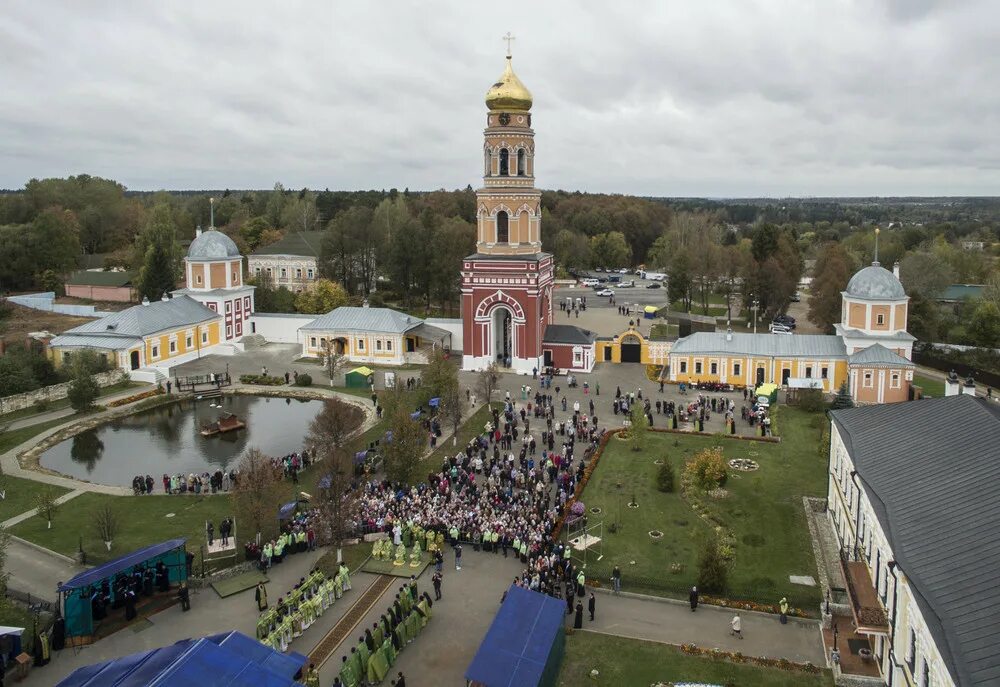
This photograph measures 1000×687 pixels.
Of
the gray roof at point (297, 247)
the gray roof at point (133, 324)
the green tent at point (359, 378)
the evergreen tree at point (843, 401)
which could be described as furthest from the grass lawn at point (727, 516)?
the gray roof at point (297, 247)

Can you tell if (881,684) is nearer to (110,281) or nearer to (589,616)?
(589,616)

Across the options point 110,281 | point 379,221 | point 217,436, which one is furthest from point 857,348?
point 110,281

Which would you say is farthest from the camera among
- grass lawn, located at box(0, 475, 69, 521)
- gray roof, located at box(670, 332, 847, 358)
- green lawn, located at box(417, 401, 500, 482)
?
gray roof, located at box(670, 332, 847, 358)

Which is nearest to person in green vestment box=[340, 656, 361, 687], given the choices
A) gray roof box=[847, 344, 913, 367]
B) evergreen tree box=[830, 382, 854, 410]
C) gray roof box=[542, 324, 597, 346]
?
evergreen tree box=[830, 382, 854, 410]

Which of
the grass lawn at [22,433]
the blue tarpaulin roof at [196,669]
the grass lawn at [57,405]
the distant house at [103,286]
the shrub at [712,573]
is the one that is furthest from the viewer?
the distant house at [103,286]

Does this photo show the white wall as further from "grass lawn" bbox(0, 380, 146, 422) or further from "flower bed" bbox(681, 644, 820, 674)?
"flower bed" bbox(681, 644, 820, 674)

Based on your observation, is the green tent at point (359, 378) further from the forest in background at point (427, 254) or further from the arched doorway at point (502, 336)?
the forest in background at point (427, 254)
